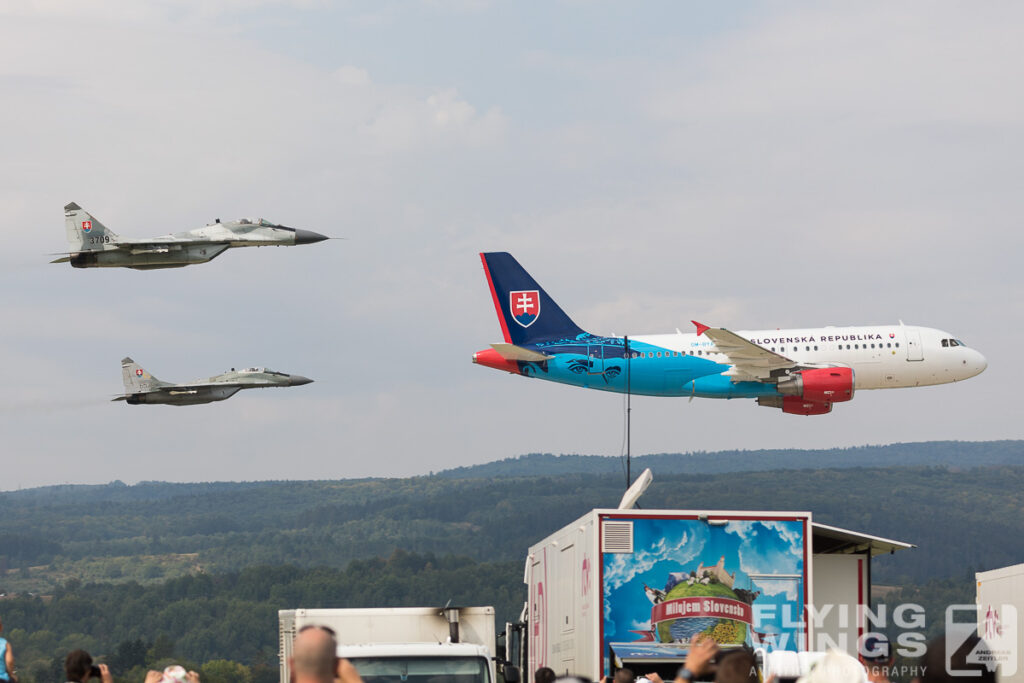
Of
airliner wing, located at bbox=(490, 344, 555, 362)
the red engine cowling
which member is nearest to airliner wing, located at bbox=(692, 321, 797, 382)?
the red engine cowling

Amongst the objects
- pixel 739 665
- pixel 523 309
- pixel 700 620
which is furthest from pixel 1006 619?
pixel 523 309

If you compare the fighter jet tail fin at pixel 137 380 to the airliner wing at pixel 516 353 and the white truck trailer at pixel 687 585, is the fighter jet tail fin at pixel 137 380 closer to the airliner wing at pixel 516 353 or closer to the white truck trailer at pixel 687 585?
the airliner wing at pixel 516 353

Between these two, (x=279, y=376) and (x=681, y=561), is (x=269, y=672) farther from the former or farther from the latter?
(x=681, y=561)

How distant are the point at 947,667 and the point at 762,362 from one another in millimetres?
48726

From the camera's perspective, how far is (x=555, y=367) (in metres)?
60.1

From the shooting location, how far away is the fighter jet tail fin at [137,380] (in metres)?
77.8

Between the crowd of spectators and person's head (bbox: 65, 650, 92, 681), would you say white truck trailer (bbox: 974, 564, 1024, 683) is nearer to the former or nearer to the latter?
the crowd of spectators

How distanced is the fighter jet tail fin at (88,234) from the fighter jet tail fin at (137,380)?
62.9ft

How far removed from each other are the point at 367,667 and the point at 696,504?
14356 centimetres

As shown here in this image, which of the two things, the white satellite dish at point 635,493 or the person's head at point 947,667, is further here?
the white satellite dish at point 635,493

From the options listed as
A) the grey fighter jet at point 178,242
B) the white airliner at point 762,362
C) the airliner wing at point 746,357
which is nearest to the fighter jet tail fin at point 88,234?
the grey fighter jet at point 178,242

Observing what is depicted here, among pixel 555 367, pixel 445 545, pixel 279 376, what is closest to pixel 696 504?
pixel 445 545

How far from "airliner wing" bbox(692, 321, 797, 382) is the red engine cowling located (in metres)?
0.69

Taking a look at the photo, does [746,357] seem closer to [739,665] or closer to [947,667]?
[739,665]
